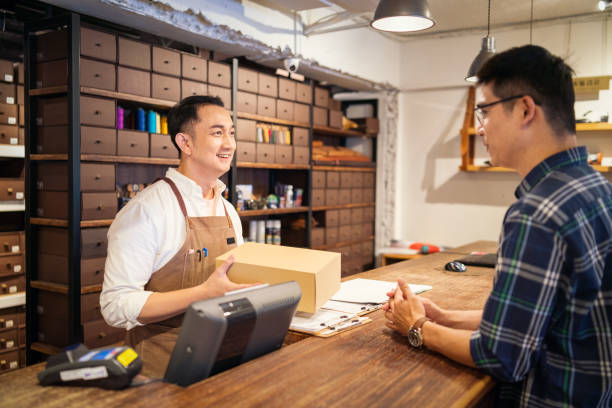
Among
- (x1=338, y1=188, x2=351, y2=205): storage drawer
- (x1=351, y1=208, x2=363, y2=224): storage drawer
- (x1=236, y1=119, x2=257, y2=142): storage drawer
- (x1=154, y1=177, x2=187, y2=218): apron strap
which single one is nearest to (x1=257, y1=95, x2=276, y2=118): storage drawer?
(x1=236, y1=119, x2=257, y2=142): storage drawer

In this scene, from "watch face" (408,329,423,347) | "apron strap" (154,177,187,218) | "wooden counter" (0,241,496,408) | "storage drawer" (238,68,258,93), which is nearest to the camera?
"wooden counter" (0,241,496,408)

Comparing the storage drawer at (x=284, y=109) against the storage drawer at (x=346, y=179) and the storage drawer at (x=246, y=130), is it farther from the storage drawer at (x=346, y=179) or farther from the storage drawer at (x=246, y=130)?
the storage drawer at (x=346, y=179)

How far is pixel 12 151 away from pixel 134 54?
46.0 inches

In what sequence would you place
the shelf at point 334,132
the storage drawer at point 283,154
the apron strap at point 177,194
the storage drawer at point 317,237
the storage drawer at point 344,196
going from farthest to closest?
Answer: 1. the storage drawer at point 344,196
2. the shelf at point 334,132
3. the storage drawer at point 317,237
4. the storage drawer at point 283,154
5. the apron strap at point 177,194

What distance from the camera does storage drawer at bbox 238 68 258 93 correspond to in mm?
4121

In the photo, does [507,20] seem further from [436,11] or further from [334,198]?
[334,198]

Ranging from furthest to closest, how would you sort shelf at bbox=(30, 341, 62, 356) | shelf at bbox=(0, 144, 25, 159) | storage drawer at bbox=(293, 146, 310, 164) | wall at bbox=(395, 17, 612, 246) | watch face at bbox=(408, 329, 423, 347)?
1. wall at bbox=(395, 17, 612, 246)
2. storage drawer at bbox=(293, 146, 310, 164)
3. shelf at bbox=(0, 144, 25, 159)
4. shelf at bbox=(30, 341, 62, 356)
5. watch face at bbox=(408, 329, 423, 347)

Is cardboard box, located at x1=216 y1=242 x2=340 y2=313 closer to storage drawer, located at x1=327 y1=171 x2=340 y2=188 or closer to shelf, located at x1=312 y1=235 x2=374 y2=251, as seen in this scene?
shelf, located at x1=312 y1=235 x2=374 y2=251

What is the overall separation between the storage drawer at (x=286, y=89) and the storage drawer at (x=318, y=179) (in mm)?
780

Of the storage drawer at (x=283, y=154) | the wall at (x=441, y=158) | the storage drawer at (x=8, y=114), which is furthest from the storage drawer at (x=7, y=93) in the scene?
the wall at (x=441, y=158)

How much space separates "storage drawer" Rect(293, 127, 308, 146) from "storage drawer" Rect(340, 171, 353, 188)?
2.33 feet

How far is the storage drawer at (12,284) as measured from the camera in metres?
3.58

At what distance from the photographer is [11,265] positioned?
3.56 meters

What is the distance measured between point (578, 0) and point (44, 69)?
4395 millimetres
